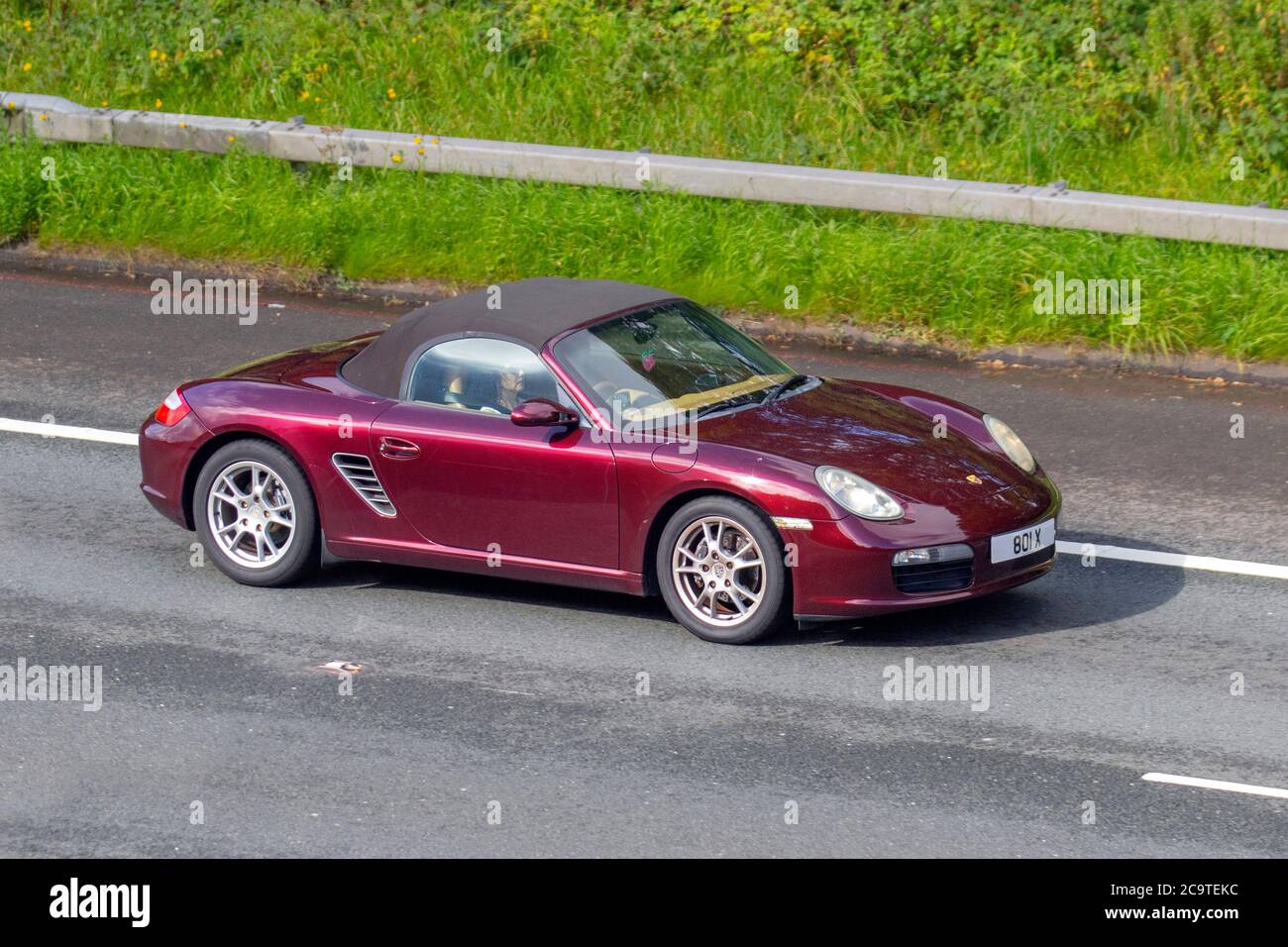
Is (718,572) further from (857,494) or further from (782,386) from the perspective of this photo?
(782,386)

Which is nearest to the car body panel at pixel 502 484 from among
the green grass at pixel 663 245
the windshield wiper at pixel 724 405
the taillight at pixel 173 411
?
the windshield wiper at pixel 724 405

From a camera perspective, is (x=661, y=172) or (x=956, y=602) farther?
(x=661, y=172)

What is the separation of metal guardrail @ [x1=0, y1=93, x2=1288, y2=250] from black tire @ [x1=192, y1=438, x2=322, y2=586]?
5561mm

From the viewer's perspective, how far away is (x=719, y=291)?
518 inches

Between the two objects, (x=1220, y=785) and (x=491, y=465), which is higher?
(x=491, y=465)

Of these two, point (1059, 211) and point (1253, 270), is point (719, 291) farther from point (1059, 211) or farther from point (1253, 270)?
point (1253, 270)

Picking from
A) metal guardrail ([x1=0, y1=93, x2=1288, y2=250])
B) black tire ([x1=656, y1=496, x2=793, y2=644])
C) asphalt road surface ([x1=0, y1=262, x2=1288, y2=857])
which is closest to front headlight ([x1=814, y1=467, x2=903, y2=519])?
black tire ([x1=656, y1=496, x2=793, y2=644])

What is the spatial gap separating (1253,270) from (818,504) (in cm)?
558

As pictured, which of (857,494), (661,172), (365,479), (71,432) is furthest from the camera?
(661,172)

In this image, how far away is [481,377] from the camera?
8578 millimetres

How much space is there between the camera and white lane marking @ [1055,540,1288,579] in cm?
886

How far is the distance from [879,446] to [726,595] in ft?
3.07

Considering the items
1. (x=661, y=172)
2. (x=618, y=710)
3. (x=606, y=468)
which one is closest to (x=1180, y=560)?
(x=606, y=468)

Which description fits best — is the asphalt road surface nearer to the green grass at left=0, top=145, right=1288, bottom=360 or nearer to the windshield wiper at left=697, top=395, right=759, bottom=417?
the windshield wiper at left=697, top=395, right=759, bottom=417
